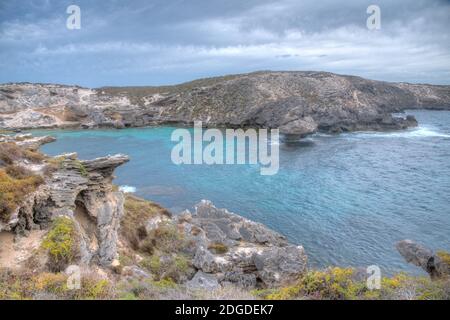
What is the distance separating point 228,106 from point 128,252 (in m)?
93.3

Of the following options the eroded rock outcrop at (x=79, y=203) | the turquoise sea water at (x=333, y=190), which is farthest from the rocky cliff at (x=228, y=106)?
the eroded rock outcrop at (x=79, y=203)

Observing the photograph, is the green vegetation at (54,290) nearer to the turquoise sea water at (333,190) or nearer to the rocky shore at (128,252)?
the rocky shore at (128,252)

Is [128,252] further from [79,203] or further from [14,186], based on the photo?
[14,186]

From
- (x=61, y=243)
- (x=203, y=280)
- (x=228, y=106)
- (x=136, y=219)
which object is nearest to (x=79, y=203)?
(x=61, y=243)

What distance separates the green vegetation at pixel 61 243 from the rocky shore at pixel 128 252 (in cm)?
4

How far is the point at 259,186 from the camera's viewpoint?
1848 inches

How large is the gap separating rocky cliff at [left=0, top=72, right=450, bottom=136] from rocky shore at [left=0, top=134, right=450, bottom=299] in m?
69.2

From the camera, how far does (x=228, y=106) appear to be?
112m

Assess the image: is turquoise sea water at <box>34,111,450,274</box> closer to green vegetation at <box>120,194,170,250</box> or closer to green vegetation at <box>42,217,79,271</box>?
green vegetation at <box>120,194,170,250</box>

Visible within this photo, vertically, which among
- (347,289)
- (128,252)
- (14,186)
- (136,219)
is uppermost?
(14,186)

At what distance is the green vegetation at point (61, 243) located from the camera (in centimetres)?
1490

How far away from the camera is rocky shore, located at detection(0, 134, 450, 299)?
37.3 feet

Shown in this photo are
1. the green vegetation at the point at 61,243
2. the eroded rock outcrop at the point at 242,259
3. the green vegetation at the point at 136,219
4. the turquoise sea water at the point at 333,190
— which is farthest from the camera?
the turquoise sea water at the point at 333,190
